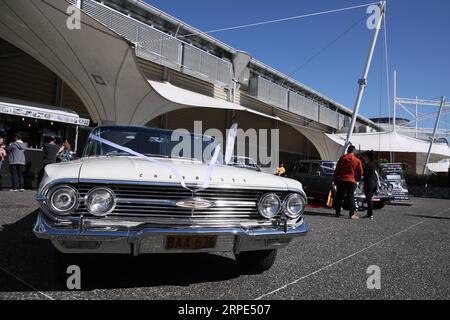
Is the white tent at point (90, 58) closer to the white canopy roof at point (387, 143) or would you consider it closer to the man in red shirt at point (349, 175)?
the man in red shirt at point (349, 175)

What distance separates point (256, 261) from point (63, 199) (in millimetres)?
1739

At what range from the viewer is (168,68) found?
18.9 m

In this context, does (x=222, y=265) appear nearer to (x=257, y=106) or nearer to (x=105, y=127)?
(x=105, y=127)

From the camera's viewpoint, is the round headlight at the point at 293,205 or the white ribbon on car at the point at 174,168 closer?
the white ribbon on car at the point at 174,168

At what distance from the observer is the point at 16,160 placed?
10602 mm

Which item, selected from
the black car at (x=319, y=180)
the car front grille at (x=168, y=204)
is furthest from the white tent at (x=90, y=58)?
the car front grille at (x=168, y=204)

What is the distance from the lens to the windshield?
13.0 feet

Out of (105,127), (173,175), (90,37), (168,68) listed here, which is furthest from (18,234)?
(168,68)

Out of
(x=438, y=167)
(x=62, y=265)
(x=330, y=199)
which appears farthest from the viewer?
(x=438, y=167)

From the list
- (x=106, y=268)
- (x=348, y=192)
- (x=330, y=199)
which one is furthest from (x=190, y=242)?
(x=330, y=199)

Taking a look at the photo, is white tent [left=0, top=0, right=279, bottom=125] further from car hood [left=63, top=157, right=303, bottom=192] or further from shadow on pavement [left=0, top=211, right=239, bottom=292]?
car hood [left=63, top=157, right=303, bottom=192]

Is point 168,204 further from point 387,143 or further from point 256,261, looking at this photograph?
point 387,143

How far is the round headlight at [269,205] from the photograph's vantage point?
10.2ft

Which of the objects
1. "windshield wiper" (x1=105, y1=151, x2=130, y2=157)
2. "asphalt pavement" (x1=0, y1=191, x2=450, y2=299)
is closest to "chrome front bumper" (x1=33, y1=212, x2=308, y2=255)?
"asphalt pavement" (x1=0, y1=191, x2=450, y2=299)
